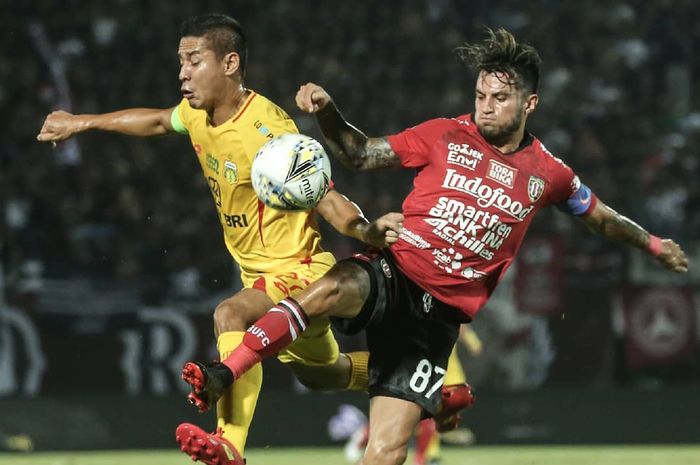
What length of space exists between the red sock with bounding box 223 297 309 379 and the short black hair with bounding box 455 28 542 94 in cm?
153

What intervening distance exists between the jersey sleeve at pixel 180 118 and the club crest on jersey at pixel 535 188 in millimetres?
1837

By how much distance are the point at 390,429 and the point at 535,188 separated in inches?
54.8

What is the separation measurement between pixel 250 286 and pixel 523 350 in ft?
18.3

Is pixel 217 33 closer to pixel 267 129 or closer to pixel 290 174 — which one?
pixel 267 129

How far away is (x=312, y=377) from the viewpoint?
7.45 metres

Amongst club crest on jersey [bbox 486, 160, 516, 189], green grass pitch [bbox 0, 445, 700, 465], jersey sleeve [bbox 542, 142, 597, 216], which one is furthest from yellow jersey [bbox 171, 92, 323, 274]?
green grass pitch [bbox 0, 445, 700, 465]

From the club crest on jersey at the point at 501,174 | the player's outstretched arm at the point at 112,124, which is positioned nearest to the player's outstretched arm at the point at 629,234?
the club crest on jersey at the point at 501,174

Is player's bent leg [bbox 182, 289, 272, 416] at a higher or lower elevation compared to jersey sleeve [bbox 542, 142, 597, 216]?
lower

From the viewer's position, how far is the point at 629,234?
23.9 feet

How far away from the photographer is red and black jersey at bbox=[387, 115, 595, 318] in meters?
6.61

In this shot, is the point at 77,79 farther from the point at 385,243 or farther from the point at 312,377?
the point at 385,243

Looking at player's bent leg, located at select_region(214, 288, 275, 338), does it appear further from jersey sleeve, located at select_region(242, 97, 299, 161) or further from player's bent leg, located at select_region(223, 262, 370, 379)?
jersey sleeve, located at select_region(242, 97, 299, 161)

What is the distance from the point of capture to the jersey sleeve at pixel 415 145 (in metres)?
6.69

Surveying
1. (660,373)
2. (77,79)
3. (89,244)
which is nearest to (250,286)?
(89,244)
